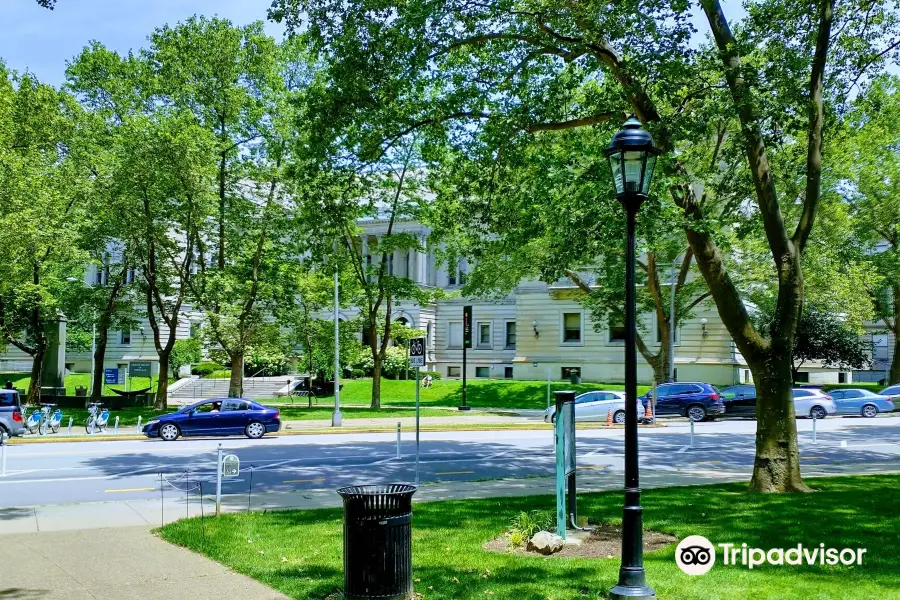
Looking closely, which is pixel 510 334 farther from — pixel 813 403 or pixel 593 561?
pixel 593 561

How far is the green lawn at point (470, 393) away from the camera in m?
47.2

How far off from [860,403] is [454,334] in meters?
35.5

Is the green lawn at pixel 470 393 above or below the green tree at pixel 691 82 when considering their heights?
below

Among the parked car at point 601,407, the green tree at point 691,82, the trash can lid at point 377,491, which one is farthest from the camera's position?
the parked car at point 601,407

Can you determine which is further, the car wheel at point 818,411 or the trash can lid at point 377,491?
the car wheel at point 818,411

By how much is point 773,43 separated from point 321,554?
11.3m

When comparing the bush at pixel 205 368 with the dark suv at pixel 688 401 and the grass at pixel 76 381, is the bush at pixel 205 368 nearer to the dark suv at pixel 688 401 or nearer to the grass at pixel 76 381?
the grass at pixel 76 381

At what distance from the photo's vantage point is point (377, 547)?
7.05 metres

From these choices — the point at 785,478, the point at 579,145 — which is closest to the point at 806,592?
the point at 785,478

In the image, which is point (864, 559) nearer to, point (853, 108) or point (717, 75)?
point (717, 75)

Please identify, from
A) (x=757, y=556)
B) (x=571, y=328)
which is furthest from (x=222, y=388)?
(x=757, y=556)

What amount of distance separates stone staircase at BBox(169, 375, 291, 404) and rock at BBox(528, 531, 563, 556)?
1806 inches

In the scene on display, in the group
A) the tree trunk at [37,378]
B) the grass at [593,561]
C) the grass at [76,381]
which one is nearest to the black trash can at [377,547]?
the grass at [593,561]

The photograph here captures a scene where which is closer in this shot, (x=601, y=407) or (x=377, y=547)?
(x=377, y=547)
